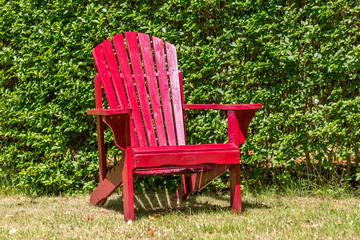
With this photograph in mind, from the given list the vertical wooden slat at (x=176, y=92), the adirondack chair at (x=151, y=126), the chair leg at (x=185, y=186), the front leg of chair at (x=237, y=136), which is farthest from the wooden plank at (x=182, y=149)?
the chair leg at (x=185, y=186)

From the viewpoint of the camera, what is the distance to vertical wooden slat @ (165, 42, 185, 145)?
141 inches

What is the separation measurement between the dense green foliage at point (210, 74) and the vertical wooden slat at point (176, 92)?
273mm

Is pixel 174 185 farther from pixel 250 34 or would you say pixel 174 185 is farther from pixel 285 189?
pixel 250 34

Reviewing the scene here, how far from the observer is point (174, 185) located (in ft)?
13.8

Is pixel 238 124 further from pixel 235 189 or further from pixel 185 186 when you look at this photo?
pixel 185 186

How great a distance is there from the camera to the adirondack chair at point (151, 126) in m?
2.92

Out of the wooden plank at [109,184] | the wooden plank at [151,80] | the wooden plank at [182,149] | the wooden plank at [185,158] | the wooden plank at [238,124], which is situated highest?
the wooden plank at [151,80]

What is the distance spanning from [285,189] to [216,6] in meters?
1.67

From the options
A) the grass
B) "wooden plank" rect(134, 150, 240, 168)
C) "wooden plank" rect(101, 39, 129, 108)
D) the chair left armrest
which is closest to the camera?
the grass

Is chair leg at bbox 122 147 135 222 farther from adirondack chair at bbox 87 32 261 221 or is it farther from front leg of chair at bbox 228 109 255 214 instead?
front leg of chair at bbox 228 109 255 214

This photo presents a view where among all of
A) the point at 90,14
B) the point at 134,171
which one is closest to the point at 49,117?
the point at 90,14

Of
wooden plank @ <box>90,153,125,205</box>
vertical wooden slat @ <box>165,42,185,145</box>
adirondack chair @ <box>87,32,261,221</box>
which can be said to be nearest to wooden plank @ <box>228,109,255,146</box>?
adirondack chair @ <box>87,32,261,221</box>

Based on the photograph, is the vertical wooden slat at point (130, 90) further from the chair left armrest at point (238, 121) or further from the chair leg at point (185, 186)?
the chair left armrest at point (238, 121)

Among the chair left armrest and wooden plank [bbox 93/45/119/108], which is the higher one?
wooden plank [bbox 93/45/119/108]
